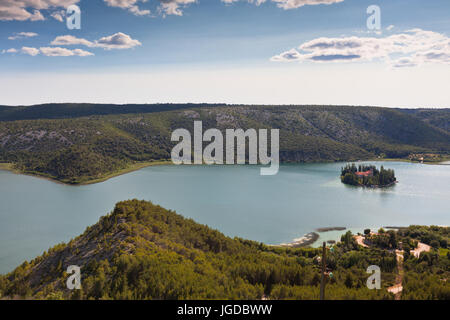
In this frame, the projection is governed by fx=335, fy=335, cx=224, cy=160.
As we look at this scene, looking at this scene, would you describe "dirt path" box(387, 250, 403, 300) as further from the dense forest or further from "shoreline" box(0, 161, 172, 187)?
"shoreline" box(0, 161, 172, 187)

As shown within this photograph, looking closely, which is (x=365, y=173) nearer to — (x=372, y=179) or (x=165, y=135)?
(x=372, y=179)

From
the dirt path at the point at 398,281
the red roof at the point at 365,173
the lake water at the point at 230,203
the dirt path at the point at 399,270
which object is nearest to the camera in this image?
the dirt path at the point at 398,281

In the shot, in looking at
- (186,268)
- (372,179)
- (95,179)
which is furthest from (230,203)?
(372,179)

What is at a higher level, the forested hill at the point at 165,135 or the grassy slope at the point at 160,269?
the forested hill at the point at 165,135

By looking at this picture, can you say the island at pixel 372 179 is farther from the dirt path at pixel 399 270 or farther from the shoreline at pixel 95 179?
the shoreline at pixel 95 179

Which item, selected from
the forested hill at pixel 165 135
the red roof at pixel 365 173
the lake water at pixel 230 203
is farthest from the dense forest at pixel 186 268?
the forested hill at pixel 165 135

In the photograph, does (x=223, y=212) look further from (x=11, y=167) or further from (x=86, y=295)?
(x=11, y=167)
